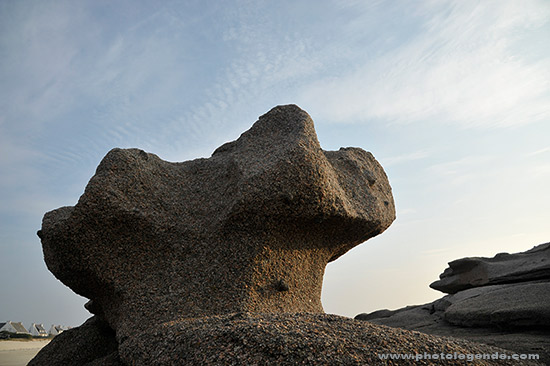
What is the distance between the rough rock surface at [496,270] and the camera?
27.1 ft

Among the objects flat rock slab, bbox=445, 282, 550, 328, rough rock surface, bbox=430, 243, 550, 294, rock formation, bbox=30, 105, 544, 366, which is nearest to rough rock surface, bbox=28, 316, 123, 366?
rock formation, bbox=30, 105, 544, 366

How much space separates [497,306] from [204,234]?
519cm

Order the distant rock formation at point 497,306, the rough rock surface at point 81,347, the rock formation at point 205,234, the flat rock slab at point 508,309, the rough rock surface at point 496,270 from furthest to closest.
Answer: the rough rock surface at point 496,270, the rough rock surface at point 81,347, the flat rock slab at point 508,309, the distant rock formation at point 497,306, the rock formation at point 205,234

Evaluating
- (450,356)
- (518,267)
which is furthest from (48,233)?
(518,267)

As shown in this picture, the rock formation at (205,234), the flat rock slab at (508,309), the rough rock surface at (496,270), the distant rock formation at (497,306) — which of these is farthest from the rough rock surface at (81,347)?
the rough rock surface at (496,270)

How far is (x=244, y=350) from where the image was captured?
10.9ft

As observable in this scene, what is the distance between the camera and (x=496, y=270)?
372 inches

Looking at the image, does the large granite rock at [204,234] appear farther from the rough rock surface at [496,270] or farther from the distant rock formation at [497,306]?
the rough rock surface at [496,270]

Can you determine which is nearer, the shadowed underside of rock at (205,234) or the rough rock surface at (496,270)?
the shadowed underside of rock at (205,234)

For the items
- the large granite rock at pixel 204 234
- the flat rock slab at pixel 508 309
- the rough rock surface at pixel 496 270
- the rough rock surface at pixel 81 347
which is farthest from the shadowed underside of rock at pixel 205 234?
the rough rock surface at pixel 496 270

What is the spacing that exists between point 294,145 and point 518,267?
664 centimetres

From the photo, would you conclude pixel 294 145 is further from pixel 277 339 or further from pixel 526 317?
pixel 526 317

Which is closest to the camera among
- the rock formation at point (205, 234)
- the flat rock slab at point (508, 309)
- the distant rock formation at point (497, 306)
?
the rock formation at point (205, 234)

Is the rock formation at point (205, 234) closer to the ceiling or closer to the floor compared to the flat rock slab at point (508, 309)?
closer to the ceiling
